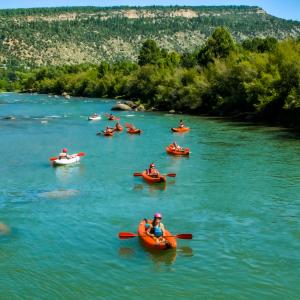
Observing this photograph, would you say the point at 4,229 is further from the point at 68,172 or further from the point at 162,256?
the point at 68,172

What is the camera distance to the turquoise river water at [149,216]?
59.8 feet

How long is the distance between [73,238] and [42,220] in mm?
2990

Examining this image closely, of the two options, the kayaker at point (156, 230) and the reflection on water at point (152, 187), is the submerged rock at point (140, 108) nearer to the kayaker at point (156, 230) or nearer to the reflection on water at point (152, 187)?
the reflection on water at point (152, 187)

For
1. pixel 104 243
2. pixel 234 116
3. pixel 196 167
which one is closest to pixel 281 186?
pixel 196 167

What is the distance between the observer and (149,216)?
25.6 metres

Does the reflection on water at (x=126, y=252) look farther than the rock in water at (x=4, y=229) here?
No

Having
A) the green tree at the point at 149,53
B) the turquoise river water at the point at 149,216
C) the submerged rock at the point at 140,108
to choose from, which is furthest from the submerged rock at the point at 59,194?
the green tree at the point at 149,53

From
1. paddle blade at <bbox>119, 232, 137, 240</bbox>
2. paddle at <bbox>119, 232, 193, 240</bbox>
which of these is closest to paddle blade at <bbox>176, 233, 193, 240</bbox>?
paddle at <bbox>119, 232, 193, 240</bbox>

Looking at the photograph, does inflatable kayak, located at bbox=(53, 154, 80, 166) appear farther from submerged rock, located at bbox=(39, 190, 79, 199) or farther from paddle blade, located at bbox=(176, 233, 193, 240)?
paddle blade, located at bbox=(176, 233, 193, 240)

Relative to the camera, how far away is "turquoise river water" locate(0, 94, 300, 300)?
1823 cm

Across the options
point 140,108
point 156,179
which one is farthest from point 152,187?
point 140,108

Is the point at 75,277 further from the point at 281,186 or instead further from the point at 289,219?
the point at 281,186

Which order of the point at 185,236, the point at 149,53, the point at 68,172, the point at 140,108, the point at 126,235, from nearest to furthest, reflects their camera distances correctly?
the point at 185,236
the point at 126,235
the point at 68,172
the point at 140,108
the point at 149,53

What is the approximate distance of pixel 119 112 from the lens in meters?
86.2
